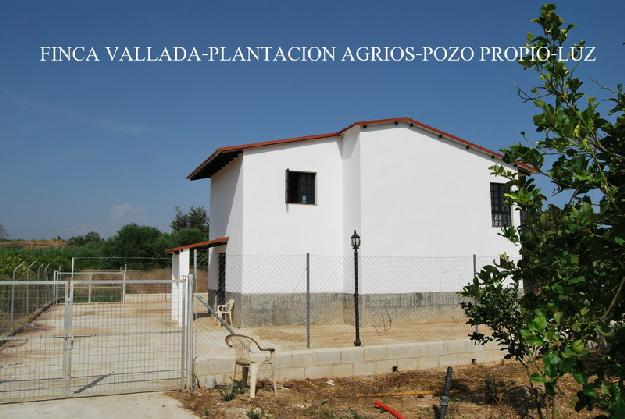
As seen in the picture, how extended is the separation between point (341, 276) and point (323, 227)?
164 cm

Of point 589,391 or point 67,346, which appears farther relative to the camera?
point 67,346

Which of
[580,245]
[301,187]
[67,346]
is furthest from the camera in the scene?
[301,187]

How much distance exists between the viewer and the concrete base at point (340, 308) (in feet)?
49.4

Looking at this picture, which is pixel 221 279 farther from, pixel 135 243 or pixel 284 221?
pixel 135 243

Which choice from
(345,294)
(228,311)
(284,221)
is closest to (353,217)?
(284,221)

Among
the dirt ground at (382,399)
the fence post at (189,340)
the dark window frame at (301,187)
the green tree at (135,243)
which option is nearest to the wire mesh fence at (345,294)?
the dark window frame at (301,187)

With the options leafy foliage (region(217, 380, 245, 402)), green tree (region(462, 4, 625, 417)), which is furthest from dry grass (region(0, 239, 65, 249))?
green tree (region(462, 4, 625, 417))

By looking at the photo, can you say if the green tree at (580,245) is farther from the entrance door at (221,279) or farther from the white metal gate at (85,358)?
the entrance door at (221,279)

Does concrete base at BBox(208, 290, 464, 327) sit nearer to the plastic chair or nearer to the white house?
the white house

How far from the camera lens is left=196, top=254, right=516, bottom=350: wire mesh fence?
15023mm

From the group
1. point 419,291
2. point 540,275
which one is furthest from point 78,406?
point 419,291

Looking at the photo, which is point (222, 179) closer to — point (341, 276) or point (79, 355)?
point (341, 276)

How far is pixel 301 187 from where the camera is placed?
1636 cm

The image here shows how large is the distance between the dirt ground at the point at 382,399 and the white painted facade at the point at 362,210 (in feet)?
21.2
